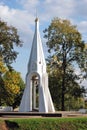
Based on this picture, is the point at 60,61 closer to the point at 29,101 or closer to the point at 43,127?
the point at 29,101

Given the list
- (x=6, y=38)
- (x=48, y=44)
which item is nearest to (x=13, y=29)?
(x=6, y=38)

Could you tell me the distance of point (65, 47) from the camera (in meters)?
37.3

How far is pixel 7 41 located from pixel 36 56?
17.6ft

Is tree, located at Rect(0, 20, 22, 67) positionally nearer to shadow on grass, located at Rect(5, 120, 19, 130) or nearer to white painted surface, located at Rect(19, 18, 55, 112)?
white painted surface, located at Rect(19, 18, 55, 112)

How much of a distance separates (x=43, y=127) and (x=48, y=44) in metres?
17.3

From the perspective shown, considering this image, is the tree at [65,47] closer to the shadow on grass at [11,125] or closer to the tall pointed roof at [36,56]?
the tall pointed roof at [36,56]

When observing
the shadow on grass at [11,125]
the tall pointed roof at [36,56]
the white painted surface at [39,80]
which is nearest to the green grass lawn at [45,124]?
the shadow on grass at [11,125]

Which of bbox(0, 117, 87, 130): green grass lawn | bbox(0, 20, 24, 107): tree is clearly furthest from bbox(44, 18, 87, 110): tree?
bbox(0, 117, 87, 130): green grass lawn

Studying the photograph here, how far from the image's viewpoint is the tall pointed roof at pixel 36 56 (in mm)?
31172

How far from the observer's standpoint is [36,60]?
102 feet

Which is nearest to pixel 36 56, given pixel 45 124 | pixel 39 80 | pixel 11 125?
pixel 39 80

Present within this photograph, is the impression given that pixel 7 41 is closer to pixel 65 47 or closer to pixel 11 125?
pixel 65 47

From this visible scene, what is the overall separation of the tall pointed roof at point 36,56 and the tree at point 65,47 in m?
5.32

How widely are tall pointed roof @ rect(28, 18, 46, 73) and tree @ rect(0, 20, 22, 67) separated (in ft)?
15.0
